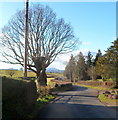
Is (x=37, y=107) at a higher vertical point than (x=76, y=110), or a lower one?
higher

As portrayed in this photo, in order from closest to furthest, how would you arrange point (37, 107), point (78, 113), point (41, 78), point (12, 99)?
point (12, 99) < point (78, 113) < point (37, 107) < point (41, 78)

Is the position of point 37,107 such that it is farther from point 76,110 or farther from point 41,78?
point 41,78

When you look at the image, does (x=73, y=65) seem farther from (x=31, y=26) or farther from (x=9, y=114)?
(x=9, y=114)

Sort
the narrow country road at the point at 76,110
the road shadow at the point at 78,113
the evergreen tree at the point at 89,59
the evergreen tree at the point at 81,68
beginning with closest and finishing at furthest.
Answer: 1. the road shadow at the point at 78,113
2. the narrow country road at the point at 76,110
3. the evergreen tree at the point at 81,68
4. the evergreen tree at the point at 89,59

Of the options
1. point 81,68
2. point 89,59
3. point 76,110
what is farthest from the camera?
point 89,59

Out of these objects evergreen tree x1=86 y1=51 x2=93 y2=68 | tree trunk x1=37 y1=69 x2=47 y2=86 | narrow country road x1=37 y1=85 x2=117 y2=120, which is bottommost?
narrow country road x1=37 y1=85 x2=117 y2=120

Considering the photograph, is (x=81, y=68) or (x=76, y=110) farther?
(x=81, y=68)

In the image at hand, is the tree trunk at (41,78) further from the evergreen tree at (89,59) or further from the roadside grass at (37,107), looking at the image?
the evergreen tree at (89,59)

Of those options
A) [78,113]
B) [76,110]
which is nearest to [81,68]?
[76,110]

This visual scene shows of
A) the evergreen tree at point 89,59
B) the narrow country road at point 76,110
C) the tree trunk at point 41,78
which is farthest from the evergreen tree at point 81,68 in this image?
the narrow country road at point 76,110

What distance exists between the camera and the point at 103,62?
131ft

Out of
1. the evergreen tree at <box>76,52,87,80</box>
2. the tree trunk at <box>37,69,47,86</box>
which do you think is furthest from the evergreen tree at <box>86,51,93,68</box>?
the tree trunk at <box>37,69,47,86</box>

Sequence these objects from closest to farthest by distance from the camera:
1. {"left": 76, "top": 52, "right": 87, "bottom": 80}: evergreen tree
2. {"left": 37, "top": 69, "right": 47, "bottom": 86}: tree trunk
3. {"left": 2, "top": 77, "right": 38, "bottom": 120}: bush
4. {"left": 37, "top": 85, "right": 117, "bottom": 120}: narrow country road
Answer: {"left": 2, "top": 77, "right": 38, "bottom": 120}: bush < {"left": 37, "top": 85, "right": 117, "bottom": 120}: narrow country road < {"left": 37, "top": 69, "right": 47, "bottom": 86}: tree trunk < {"left": 76, "top": 52, "right": 87, "bottom": 80}: evergreen tree

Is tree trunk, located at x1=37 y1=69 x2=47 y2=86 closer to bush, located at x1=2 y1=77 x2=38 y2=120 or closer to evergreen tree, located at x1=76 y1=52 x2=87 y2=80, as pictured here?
bush, located at x1=2 y1=77 x2=38 y2=120
